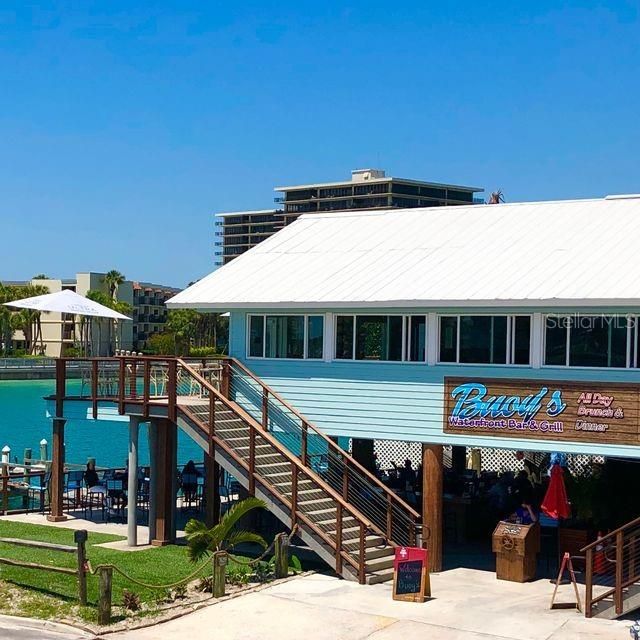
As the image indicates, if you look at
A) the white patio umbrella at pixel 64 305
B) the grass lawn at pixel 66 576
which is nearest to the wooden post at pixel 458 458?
the white patio umbrella at pixel 64 305

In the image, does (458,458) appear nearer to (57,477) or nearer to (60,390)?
(57,477)

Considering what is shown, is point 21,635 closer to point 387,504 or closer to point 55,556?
point 55,556

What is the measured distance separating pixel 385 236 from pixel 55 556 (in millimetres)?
9516

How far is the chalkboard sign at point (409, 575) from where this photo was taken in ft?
53.7

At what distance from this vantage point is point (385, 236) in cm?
2281

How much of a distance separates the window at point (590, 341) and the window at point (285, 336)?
4.59 meters

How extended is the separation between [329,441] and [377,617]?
14.3 feet

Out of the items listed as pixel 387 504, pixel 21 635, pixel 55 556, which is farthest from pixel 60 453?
pixel 21 635

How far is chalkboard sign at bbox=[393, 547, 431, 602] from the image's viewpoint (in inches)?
644

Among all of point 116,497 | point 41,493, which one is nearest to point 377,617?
point 116,497

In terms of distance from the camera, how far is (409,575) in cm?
1648

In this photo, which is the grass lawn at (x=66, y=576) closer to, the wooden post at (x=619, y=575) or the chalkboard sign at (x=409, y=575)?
the chalkboard sign at (x=409, y=575)

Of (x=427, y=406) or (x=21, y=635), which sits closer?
(x=21, y=635)

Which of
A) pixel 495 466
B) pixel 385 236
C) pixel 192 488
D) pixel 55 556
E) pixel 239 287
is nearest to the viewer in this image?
pixel 55 556
